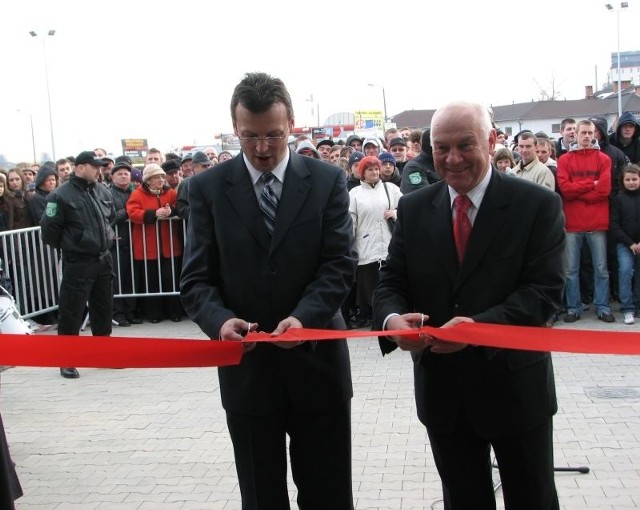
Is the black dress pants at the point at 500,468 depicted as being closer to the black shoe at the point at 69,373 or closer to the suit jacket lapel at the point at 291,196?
the suit jacket lapel at the point at 291,196

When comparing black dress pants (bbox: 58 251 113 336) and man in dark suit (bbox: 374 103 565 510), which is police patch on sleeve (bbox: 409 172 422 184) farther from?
man in dark suit (bbox: 374 103 565 510)

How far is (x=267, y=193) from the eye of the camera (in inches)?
133

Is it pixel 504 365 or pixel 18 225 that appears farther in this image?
pixel 18 225

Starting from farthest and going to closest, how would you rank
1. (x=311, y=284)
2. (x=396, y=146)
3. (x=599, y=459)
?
(x=396, y=146)
(x=599, y=459)
(x=311, y=284)

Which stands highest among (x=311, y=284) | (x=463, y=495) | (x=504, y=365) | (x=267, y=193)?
(x=267, y=193)

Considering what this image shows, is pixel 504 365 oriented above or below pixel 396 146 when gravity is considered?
below

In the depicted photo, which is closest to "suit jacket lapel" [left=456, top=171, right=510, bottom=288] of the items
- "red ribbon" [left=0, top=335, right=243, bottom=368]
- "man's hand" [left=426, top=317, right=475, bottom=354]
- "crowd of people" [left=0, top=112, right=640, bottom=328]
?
"man's hand" [left=426, top=317, right=475, bottom=354]

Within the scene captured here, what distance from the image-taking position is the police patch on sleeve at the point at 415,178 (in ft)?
28.7

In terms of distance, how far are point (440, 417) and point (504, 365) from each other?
13.3 inches

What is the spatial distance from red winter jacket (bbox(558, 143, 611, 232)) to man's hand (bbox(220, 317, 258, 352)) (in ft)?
22.3

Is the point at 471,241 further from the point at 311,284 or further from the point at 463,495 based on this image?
the point at 463,495

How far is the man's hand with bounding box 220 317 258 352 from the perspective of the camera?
3.18 m

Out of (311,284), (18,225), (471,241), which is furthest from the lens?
(18,225)

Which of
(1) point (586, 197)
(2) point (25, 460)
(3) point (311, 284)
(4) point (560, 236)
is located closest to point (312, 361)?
(3) point (311, 284)
